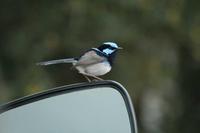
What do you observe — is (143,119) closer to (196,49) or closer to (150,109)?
(150,109)

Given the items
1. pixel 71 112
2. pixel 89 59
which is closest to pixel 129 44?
pixel 89 59

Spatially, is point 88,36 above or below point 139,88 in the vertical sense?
above

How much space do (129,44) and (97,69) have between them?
4799 millimetres

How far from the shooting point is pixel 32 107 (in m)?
2.10

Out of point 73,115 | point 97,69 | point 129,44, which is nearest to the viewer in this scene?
point 73,115

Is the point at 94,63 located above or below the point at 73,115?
below

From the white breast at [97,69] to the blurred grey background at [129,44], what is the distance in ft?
13.4

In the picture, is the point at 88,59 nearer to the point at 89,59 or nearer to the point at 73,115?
the point at 89,59

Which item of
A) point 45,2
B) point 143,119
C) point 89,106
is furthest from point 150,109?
point 89,106

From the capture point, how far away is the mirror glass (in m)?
2.01

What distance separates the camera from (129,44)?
8.11m

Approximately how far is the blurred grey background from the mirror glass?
5.20 m

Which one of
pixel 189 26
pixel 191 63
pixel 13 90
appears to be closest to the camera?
pixel 13 90

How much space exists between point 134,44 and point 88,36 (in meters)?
0.53
